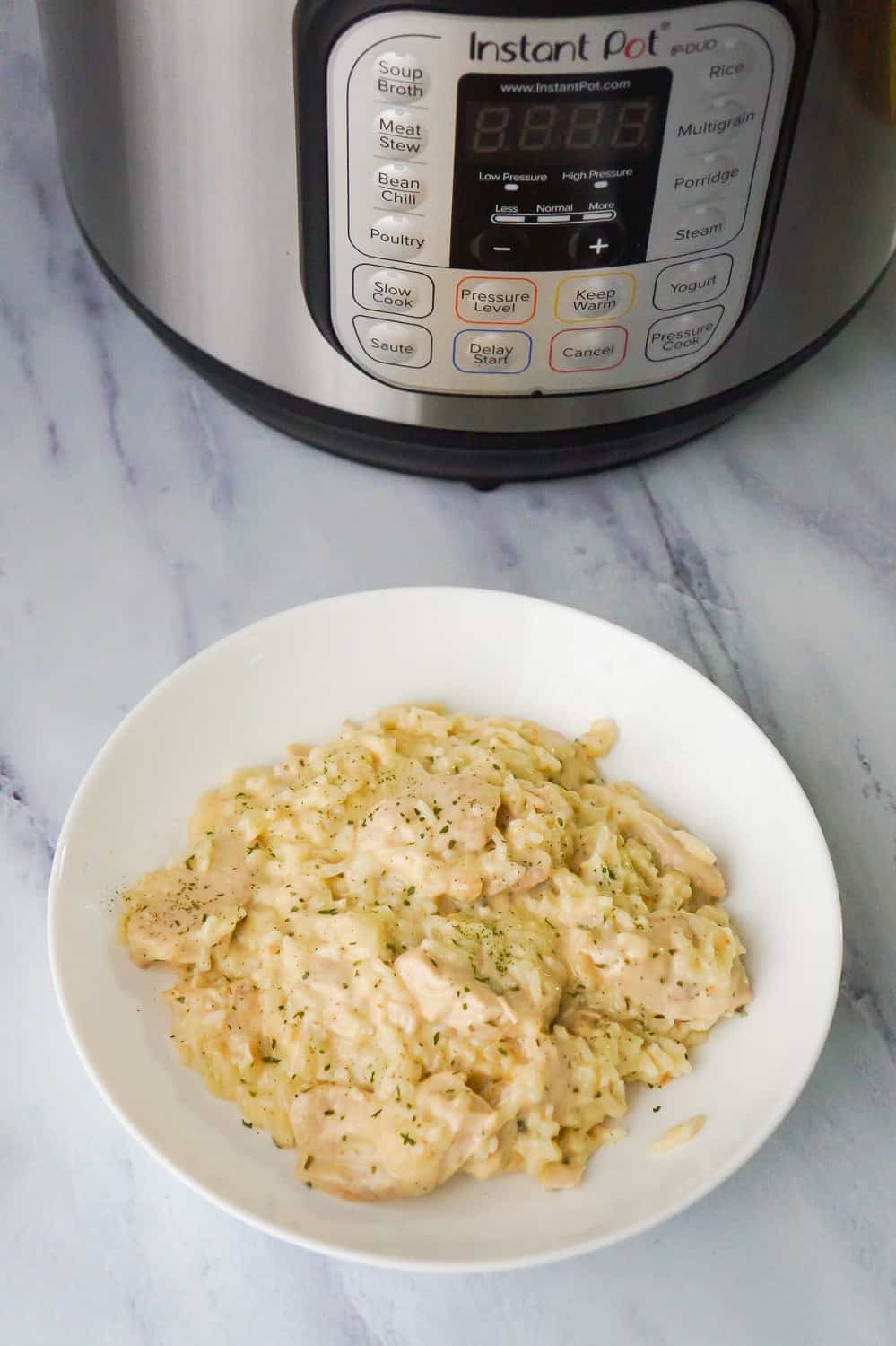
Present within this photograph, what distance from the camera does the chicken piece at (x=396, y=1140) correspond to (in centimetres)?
89

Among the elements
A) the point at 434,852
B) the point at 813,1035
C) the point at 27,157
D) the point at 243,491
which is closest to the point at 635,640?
the point at 434,852

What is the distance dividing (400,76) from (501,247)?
142mm

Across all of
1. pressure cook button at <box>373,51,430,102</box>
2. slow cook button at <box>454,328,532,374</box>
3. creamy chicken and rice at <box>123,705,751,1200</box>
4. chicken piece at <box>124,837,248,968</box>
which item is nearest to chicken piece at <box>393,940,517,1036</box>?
creamy chicken and rice at <box>123,705,751,1200</box>

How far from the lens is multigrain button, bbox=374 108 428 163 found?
0.99 meters

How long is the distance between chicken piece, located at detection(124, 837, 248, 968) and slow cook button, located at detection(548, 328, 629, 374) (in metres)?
0.45

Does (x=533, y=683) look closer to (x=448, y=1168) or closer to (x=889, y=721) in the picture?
(x=889, y=721)

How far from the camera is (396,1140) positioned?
896 millimetres

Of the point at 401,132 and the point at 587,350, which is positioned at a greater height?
the point at 401,132

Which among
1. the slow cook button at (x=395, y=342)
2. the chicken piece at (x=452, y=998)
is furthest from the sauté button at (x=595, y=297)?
the chicken piece at (x=452, y=998)

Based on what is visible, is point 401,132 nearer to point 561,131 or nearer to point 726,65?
point 561,131

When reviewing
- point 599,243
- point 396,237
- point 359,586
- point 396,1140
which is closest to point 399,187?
point 396,237

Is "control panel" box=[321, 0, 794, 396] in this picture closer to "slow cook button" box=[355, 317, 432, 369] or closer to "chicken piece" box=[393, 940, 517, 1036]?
"slow cook button" box=[355, 317, 432, 369]

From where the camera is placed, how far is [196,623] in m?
1.30

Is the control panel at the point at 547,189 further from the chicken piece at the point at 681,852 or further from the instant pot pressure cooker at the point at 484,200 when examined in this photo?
the chicken piece at the point at 681,852
